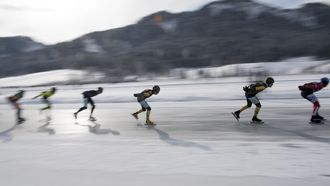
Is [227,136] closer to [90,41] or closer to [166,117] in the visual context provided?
[166,117]

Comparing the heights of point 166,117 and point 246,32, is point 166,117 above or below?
below

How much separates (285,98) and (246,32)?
127 metres

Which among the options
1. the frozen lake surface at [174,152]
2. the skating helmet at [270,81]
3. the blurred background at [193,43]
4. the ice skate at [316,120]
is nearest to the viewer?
the frozen lake surface at [174,152]

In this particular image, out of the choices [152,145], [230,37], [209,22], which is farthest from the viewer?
[209,22]

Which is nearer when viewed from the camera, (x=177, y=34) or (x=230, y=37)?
(x=230, y=37)

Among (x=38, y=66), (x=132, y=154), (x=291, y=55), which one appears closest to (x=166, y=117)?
(x=132, y=154)

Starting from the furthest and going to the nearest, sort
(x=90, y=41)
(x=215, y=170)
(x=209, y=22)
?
(x=90, y=41), (x=209, y=22), (x=215, y=170)

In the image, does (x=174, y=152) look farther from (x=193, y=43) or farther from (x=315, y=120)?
(x=193, y=43)

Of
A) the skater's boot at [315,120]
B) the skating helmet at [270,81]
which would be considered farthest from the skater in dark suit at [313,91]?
the skating helmet at [270,81]

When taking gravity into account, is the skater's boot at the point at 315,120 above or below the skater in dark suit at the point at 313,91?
below

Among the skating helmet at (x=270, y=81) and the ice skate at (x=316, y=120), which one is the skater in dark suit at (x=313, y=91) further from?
the skating helmet at (x=270, y=81)

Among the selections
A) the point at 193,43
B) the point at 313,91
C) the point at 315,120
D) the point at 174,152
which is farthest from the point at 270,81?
the point at 193,43

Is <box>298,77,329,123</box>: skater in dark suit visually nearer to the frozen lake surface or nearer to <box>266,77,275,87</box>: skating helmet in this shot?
the frozen lake surface

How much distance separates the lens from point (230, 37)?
134 m
